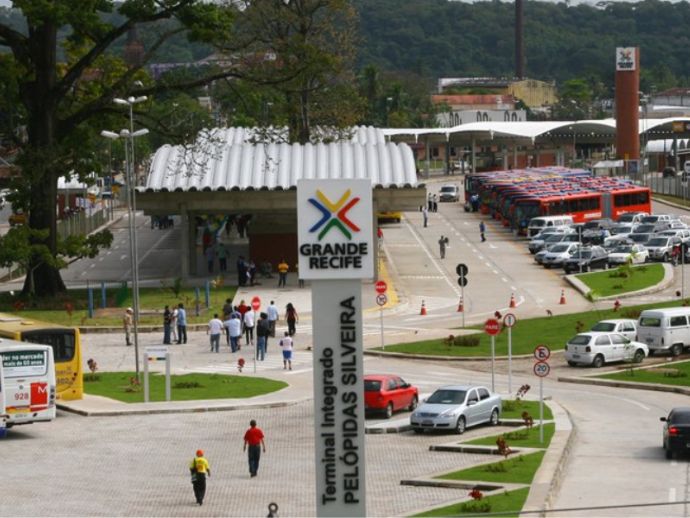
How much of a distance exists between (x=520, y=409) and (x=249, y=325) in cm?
1770

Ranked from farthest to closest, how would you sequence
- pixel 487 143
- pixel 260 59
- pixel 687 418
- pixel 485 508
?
pixel 487 143 < pixel 260 59 < pixel 687 418 < pixel 485 508

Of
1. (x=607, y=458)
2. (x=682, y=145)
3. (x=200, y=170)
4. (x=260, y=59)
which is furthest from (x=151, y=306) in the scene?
(x=682, y=145)

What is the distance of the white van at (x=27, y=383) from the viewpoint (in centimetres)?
3972

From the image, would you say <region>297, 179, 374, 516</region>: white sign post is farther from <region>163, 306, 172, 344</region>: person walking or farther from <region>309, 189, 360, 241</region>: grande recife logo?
<region>163, 306, 172, 344</region>: person walking

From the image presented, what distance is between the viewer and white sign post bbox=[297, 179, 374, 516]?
18328 millimetres

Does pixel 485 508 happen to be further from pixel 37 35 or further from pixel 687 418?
pixel 37 35

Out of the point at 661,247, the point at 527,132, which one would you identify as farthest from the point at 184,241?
the point at 527,132

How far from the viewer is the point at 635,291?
7288cm

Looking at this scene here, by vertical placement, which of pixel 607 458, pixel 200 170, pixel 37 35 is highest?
pixel 37 35

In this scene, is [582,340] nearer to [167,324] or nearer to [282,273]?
[167,324]

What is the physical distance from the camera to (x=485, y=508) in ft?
96.7

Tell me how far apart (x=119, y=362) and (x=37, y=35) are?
18.5 m

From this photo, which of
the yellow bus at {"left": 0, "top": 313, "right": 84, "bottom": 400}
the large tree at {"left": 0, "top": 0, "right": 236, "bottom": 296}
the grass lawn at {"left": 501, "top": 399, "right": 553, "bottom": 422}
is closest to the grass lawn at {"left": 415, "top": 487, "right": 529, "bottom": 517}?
the grass lawn at {"left": 501, "top": 399, "right": 553, "bottom": 422}

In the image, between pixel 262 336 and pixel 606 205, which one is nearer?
pixel 262 336
